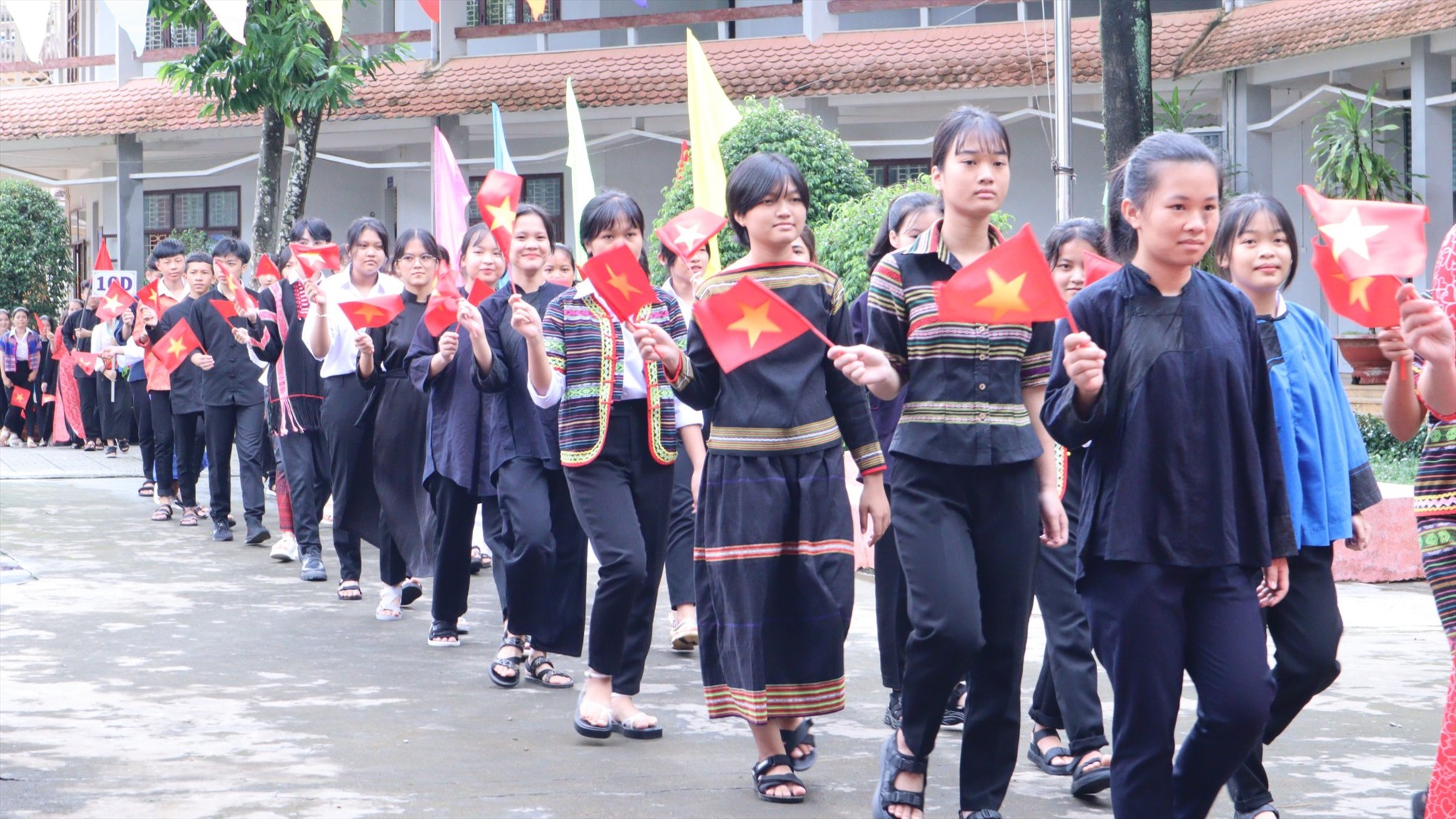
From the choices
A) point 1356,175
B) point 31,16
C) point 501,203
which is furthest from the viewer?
point 1356,175

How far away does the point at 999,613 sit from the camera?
4066 mm

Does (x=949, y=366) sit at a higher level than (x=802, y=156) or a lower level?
lower

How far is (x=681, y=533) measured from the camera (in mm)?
6695

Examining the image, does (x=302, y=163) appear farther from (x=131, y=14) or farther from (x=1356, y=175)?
(x=1356, y=175)

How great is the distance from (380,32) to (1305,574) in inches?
822

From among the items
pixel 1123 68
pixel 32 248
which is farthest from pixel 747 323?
pixel 32 248

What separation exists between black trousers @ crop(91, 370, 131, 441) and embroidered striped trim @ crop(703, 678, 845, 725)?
48.2 feet

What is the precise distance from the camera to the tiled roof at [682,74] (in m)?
18.7

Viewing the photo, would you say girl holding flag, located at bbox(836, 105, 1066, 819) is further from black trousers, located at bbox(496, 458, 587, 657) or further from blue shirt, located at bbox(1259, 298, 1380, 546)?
black trousers, located at bbox(496, 458, 587, 657)

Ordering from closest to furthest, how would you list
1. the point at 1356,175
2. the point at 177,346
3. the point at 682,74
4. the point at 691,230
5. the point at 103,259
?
the point at 691,230 < the point at 177,346 < the point at 1356,175 < the point at 103,259 < the point at 682,74

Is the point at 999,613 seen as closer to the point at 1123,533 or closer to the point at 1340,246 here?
the point at 1123,533

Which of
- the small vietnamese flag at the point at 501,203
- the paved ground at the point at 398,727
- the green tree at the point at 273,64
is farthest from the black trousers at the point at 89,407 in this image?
the small vietnamese flag at the point at 501,203

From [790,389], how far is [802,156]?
29.4 ft

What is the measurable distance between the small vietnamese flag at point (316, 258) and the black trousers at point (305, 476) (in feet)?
3.99
